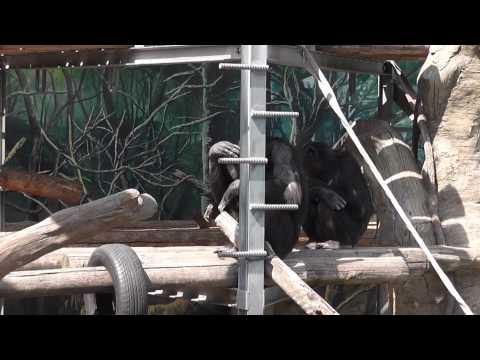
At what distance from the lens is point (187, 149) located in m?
12.5

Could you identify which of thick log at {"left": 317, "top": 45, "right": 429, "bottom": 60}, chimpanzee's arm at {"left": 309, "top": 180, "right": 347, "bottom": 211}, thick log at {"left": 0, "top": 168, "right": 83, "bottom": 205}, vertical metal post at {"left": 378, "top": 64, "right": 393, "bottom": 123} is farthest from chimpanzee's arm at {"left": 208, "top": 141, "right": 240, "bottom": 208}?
thick log at {"left": 0, "top": 168, "right": 83, "bottom": 205}

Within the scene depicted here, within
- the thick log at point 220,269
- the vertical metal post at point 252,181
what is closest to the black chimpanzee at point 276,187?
the thick log at point 220,269

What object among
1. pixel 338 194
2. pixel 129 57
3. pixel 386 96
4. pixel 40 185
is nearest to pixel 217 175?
pixel 129 57

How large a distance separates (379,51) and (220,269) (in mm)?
2678

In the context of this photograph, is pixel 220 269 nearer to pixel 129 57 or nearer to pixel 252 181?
pixel 252 181

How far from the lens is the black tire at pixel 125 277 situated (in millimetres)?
5457

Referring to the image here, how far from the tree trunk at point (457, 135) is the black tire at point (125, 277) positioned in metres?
2.94

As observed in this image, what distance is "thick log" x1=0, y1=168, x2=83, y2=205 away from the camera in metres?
9.29

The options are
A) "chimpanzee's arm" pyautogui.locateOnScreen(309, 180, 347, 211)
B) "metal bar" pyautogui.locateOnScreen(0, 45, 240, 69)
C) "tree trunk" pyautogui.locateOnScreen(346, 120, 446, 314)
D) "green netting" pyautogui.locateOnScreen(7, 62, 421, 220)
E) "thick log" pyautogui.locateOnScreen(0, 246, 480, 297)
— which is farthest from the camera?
"green netting" pyautogui.locateOnScreen(7, 62, 421, 220)

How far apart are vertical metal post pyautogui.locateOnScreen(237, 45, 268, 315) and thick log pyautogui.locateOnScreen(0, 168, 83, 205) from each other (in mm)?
4099

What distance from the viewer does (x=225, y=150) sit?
6445 mm

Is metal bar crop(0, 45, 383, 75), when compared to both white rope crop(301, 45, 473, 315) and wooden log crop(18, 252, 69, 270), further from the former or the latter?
wooden log crop(18, 252, 69, 270)
